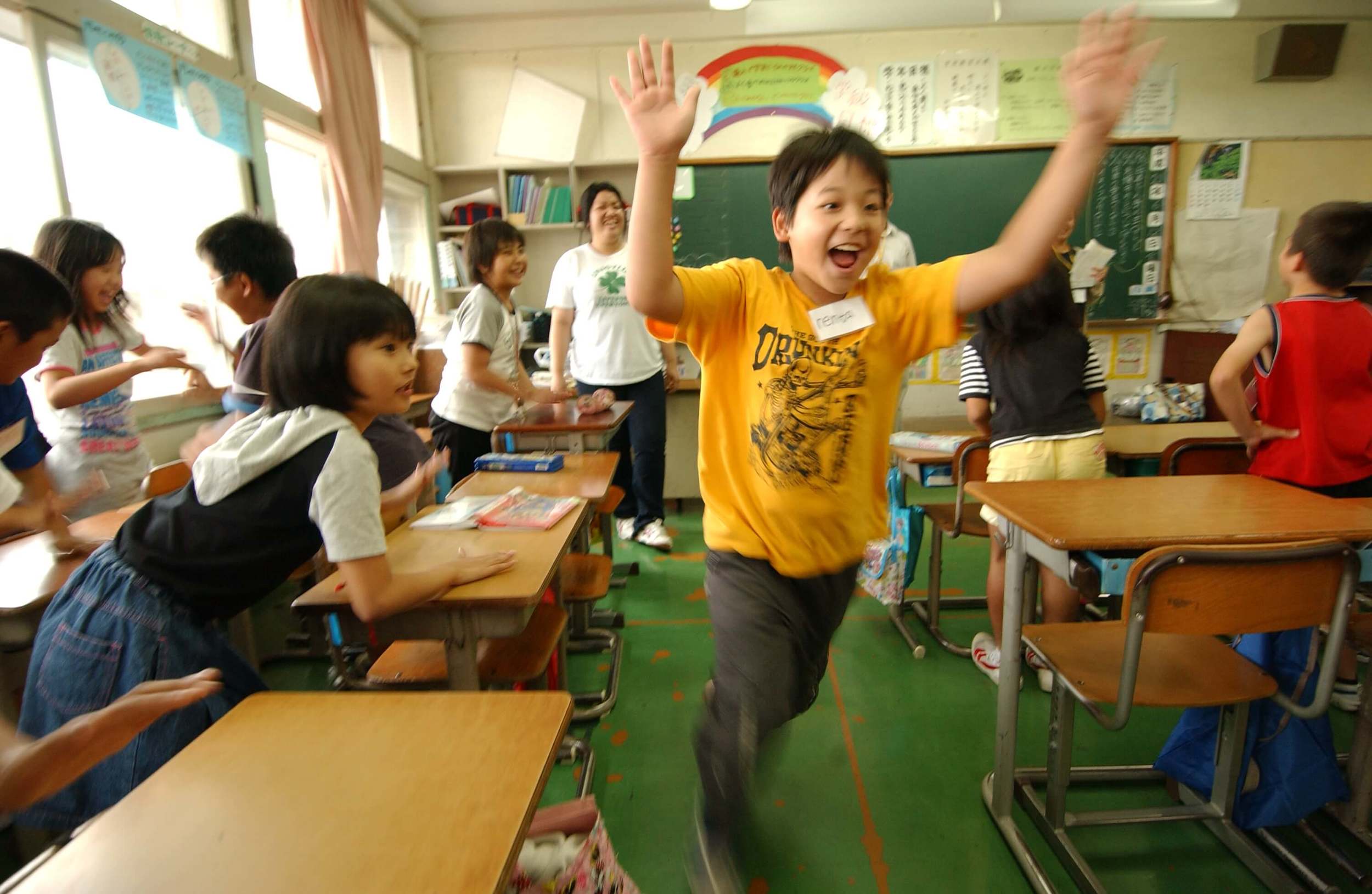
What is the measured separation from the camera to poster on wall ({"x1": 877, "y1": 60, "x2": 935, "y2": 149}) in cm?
471

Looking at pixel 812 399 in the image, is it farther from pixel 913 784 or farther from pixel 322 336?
pixel 913 784

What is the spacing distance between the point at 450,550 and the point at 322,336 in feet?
1.61

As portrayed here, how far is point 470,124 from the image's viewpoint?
4.95 m

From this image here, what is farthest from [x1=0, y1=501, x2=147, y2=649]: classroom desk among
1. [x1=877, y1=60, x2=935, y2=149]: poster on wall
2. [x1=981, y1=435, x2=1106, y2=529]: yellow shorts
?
[x1=877, y1=60, x2=935, y2=149]: poster on wall

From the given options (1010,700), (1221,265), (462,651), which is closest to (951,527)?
(1010,700)

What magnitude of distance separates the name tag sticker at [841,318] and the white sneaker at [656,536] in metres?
2.50

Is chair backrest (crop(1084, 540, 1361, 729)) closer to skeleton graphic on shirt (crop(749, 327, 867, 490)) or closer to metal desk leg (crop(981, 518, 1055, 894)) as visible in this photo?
metal desk leg (crop(981, 518, 1055, 894))

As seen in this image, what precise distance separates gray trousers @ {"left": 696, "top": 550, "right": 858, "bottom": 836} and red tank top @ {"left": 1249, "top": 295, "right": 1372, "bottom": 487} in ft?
4.85

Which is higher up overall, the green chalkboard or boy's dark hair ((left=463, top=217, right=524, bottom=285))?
the green chalkboard

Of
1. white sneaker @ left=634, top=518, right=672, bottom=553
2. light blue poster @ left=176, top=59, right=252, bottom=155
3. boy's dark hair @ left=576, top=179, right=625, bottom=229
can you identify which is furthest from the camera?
white sneaker @ left=634, top=518, right=672, bottom=553

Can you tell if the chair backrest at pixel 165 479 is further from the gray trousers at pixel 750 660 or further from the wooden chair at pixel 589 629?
the gray trousers at pixel 750 660

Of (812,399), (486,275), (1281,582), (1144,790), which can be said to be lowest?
(1144,790)

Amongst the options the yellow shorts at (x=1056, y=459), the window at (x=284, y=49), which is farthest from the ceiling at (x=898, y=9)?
the yellow shorts at (x=1056, y=459)

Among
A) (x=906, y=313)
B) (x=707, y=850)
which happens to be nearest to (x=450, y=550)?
(x=707, y=850)
